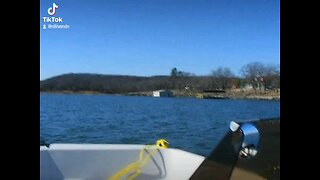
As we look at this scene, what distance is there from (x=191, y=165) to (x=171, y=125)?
11.6m

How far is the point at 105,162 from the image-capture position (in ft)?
7.63

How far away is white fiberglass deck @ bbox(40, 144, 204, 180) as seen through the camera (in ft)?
7.29

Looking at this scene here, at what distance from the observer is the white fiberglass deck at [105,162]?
2223 mm

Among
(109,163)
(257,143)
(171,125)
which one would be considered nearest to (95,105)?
(171,125)

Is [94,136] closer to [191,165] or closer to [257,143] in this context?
[191,165]

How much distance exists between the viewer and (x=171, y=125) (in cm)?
1389
